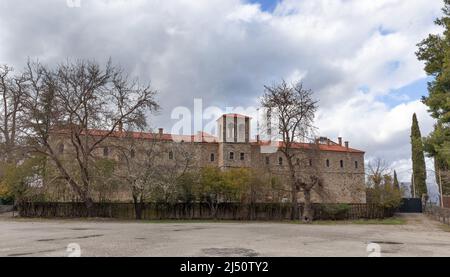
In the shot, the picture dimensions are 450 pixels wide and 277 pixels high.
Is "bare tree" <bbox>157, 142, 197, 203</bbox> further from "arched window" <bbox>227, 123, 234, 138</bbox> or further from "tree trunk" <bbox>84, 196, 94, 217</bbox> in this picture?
"arched window" <bbox>227, 123, 234, 138</bbox>

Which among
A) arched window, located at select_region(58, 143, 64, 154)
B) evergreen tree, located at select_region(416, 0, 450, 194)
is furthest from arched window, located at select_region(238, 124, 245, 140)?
evergreen tree, located at select_region(416, 0, 450, 194)

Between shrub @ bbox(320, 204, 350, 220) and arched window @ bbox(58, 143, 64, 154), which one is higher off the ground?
arched window @ bbox(58, 143, 64, 154)

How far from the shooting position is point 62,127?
3048 centimetres

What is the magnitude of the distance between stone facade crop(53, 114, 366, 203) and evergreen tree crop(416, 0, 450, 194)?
11.2m

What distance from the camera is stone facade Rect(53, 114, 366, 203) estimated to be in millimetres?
35562

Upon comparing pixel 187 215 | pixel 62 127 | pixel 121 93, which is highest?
pixel 121 93

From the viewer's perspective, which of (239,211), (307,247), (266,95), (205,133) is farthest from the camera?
(205,133)

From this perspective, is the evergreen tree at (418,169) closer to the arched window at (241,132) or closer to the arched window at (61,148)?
the arched window at (241,132)

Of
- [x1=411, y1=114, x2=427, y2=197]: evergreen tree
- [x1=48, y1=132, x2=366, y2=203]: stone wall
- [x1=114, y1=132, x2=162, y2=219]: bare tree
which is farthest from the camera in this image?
[x1=411, y1=114, x2=427, y2=197]: evergreen tree

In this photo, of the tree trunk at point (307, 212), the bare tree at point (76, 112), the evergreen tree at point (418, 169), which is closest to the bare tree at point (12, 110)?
the bare tree at point (76, 112)
